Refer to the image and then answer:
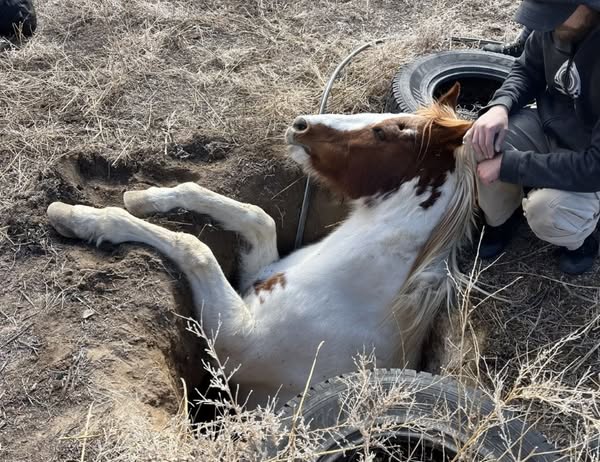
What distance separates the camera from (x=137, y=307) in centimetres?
301

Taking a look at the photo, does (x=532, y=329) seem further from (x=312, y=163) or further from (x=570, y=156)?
A: (x=312, y=163)

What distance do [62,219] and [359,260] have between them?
1.60m

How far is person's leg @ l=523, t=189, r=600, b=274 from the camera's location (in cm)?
292

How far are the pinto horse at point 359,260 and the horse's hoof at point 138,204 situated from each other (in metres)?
0.18

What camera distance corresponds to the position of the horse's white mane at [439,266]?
3.20m

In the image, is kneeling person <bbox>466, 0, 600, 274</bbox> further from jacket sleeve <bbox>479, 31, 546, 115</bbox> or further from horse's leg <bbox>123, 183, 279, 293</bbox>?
horse's leg <bbox>123, 183, 279, 293</bbox>

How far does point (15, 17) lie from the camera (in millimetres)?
4914

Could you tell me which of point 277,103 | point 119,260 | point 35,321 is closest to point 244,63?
point 277,103

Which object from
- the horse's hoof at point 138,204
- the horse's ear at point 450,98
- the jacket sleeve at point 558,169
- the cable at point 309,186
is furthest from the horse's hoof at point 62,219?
the jacket sleeve at point 558,169

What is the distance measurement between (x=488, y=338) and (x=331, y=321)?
0.79 metres

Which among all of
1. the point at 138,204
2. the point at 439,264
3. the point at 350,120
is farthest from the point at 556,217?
the point at 138,204

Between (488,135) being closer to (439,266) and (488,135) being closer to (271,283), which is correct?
(439,266)

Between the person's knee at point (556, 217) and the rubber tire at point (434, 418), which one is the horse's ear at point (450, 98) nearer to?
the person's knee at point (556, 217)

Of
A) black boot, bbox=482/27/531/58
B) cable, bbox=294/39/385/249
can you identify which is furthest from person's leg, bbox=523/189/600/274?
black boot, bbox=482/27/531/58
